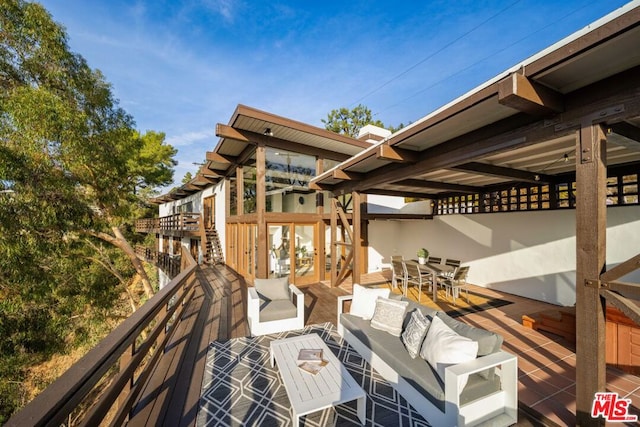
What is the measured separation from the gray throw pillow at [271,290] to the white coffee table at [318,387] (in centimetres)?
186

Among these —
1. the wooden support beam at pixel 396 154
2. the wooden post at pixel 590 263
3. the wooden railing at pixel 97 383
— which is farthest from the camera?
the wooden support beam at pixel 396 154

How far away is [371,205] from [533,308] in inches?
212

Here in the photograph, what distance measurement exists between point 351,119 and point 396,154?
58.8 ft

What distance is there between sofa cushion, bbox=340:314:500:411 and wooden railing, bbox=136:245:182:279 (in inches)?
401

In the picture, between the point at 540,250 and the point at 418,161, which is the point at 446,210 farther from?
the point at 418,161

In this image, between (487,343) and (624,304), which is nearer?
(624,304)

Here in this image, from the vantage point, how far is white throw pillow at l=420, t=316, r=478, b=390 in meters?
2.36

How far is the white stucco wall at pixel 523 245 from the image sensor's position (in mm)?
4980

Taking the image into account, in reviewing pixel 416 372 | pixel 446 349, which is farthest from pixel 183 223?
pixel 446 349

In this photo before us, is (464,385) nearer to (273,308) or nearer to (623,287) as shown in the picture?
(623,287)

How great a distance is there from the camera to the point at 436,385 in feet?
7.68

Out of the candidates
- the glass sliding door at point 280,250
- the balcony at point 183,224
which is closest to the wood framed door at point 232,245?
the glass sliding door at point 280,250

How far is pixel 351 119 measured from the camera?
20422 millimetres

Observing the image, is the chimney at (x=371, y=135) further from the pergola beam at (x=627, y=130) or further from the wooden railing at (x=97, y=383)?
the wooden railing at (x=97, y=383)
